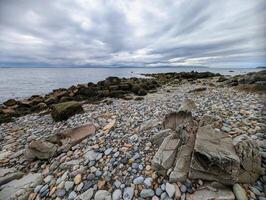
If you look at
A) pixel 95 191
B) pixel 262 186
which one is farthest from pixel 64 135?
pixel 262 186

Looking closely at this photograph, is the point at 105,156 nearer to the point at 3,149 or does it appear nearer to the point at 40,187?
the point at 40,187

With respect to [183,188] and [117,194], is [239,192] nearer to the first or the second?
[183,188]

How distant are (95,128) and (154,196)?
3492 millimetres

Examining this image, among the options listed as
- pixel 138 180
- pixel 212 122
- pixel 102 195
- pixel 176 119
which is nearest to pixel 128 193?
pixel 138 180

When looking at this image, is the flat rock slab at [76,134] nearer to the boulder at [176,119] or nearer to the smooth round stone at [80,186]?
the smooth round stone at [80,186]

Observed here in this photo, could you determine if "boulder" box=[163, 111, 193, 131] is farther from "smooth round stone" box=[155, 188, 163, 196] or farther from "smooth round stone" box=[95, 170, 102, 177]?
"smooth round stone" box=[95, 170, 102, 177]

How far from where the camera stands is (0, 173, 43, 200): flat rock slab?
3.16 m

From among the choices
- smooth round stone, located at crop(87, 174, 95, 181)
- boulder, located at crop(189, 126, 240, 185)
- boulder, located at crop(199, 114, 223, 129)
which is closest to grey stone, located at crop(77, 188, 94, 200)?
smooth round stone, located at crop(87, 174, 95, 181)

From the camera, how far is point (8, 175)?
12.5 ft

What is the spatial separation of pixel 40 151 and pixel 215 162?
4.17 m

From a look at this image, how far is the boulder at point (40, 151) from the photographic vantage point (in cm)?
437

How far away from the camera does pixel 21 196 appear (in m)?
3.14

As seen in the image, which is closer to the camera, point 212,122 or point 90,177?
point 90,177

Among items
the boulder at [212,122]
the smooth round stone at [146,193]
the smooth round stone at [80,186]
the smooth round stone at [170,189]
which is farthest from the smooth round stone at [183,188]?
the boulder at [212,122]
